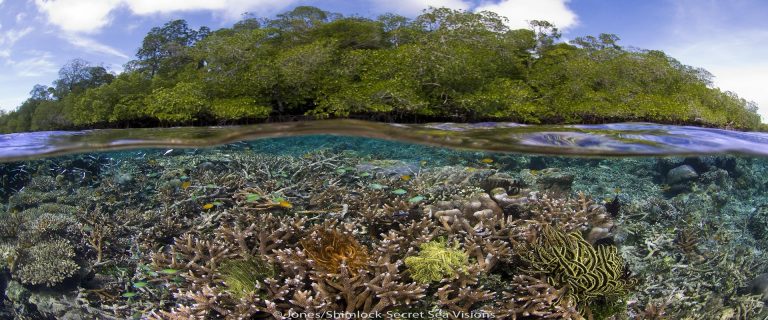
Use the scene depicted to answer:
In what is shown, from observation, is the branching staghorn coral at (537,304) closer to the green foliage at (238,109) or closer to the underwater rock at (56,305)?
the underwater rock at (56,305)

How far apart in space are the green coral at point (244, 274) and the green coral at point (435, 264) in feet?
6.55

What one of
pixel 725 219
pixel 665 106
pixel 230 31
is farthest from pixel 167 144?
pixel 665 106

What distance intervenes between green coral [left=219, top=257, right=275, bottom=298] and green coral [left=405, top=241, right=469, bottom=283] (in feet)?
6.55

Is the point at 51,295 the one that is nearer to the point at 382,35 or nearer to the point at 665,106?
the point at 382,35

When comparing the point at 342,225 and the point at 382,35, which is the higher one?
the point at 382,35

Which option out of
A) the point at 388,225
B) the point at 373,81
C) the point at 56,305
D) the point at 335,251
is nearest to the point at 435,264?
the point at 335,251

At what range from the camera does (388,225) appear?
7504mm

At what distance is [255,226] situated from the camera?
23.7ft

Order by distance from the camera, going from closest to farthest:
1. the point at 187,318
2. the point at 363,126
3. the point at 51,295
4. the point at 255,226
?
the point at 187,318 → the point at 255,226 → the point at 51,295 → the point at 363,126

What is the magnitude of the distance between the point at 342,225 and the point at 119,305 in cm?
390

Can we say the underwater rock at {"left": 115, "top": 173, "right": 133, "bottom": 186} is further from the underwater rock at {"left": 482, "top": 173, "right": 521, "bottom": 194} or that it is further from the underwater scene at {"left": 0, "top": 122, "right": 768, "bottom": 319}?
the underwater rock at {"left": 482, "top": 173, "right": 521, "bottom": 194}

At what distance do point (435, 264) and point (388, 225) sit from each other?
59.9 inches

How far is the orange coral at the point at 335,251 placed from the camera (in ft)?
20.0

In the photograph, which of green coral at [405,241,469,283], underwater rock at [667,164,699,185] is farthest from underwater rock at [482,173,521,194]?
underwater rock at [667,164,699,185]
